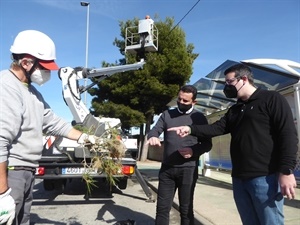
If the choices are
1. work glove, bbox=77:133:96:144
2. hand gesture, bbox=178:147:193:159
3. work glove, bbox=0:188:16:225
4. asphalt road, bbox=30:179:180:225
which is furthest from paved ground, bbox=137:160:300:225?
work glove, bbox=0:188:16:225

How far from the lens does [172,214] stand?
6301 millimetres

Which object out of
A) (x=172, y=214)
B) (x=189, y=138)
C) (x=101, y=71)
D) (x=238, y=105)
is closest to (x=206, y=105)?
(x=101, y=71)

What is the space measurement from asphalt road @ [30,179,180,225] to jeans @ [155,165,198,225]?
1605 millimetres

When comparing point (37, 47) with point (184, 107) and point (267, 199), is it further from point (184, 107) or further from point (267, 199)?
point (267, 199)

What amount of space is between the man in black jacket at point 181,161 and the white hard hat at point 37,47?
68.9 inches

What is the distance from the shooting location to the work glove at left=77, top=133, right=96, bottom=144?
353 centimetres

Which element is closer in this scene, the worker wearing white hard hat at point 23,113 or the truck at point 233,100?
the worker wearing white hard hat at point 23,113

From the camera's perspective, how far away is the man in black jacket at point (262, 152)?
2799mm

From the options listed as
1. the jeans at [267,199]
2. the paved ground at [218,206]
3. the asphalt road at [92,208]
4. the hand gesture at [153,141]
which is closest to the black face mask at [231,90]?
the jeans at [267,199]

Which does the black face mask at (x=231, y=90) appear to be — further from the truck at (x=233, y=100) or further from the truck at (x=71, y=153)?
the truck at (x=233, y=100)

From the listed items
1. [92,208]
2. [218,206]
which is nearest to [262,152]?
[218,206]

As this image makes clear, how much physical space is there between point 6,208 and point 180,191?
237cm

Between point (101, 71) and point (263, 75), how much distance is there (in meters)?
4.60

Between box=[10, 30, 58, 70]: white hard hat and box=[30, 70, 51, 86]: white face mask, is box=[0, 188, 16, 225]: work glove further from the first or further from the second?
box=[10, 30, 58, 70]: white hard hat
